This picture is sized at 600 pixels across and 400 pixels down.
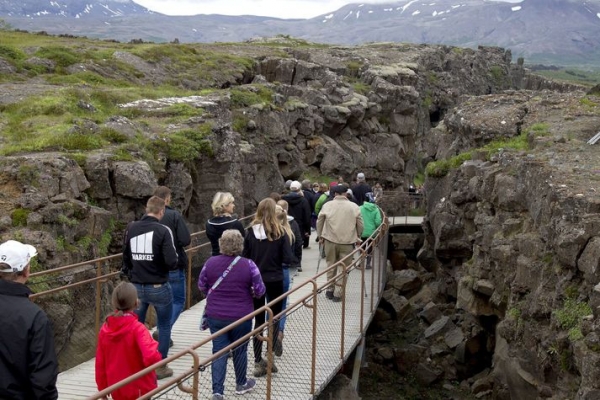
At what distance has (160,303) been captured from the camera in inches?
379

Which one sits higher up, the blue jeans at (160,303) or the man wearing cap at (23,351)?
the man wearing cap at (23,351)

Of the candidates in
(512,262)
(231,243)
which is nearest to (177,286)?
(231,243)

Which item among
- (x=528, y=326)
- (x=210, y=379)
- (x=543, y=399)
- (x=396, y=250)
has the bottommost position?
(x=396, y=250)

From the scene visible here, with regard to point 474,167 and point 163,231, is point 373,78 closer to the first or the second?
point 474,167

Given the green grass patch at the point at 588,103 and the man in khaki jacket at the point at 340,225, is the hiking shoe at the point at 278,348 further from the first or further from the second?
the green grass patch at the point at 588,103

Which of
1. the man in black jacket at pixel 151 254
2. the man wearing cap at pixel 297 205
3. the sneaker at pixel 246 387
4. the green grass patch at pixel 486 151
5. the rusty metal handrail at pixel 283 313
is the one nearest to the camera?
the rusty metal handrail at pixel 283 313

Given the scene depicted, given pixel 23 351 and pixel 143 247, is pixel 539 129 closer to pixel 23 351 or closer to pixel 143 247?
pixel 143 247

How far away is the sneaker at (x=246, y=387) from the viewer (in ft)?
30.2

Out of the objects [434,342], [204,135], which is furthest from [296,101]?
[434,342]

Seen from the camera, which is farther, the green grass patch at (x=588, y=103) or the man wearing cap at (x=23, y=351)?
the green grass patch at (x=588, y=103)

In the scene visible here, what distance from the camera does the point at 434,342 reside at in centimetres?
2134

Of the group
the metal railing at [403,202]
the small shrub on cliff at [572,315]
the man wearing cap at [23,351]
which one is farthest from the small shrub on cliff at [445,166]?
the man wearing cap at [23,351]

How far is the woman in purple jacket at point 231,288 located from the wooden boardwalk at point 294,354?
509 mm

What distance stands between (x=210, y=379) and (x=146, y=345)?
217 cm
